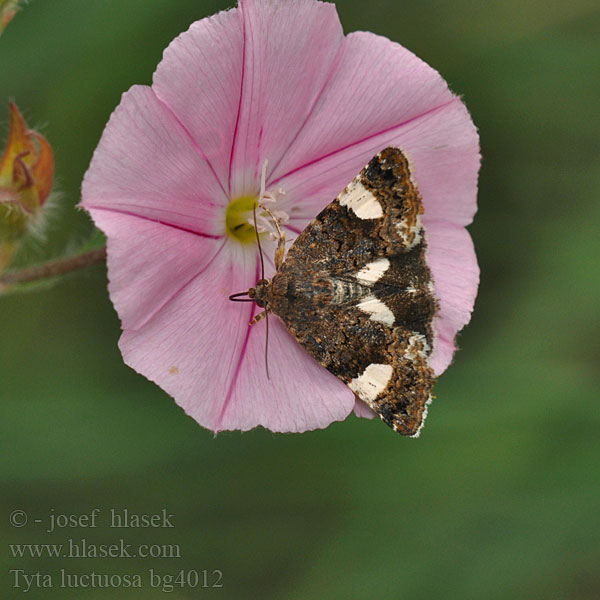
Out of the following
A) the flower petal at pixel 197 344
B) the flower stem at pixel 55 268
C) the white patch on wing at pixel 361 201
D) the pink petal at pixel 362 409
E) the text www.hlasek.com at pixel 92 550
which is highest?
the white patch on wing at pixel 361 201

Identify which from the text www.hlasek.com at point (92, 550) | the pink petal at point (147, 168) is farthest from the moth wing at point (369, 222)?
the text www.hlasek.com at point (92, 550)

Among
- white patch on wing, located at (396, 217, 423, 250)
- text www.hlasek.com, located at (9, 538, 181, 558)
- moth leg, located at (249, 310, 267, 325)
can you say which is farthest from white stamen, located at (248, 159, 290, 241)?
text www.hlasek.com, located at (9, 538, 181, 558)

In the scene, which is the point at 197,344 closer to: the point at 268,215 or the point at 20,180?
the point at 268,215

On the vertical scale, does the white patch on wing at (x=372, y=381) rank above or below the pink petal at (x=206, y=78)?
below

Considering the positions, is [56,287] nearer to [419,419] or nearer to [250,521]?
[250,521]

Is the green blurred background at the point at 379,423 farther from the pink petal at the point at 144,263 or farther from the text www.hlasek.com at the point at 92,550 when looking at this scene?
the pink petal at the point at 144,263

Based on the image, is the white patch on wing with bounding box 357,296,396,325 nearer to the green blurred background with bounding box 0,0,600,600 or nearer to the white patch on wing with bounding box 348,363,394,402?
the white patch on wing with bounding box 348,363,394,402
